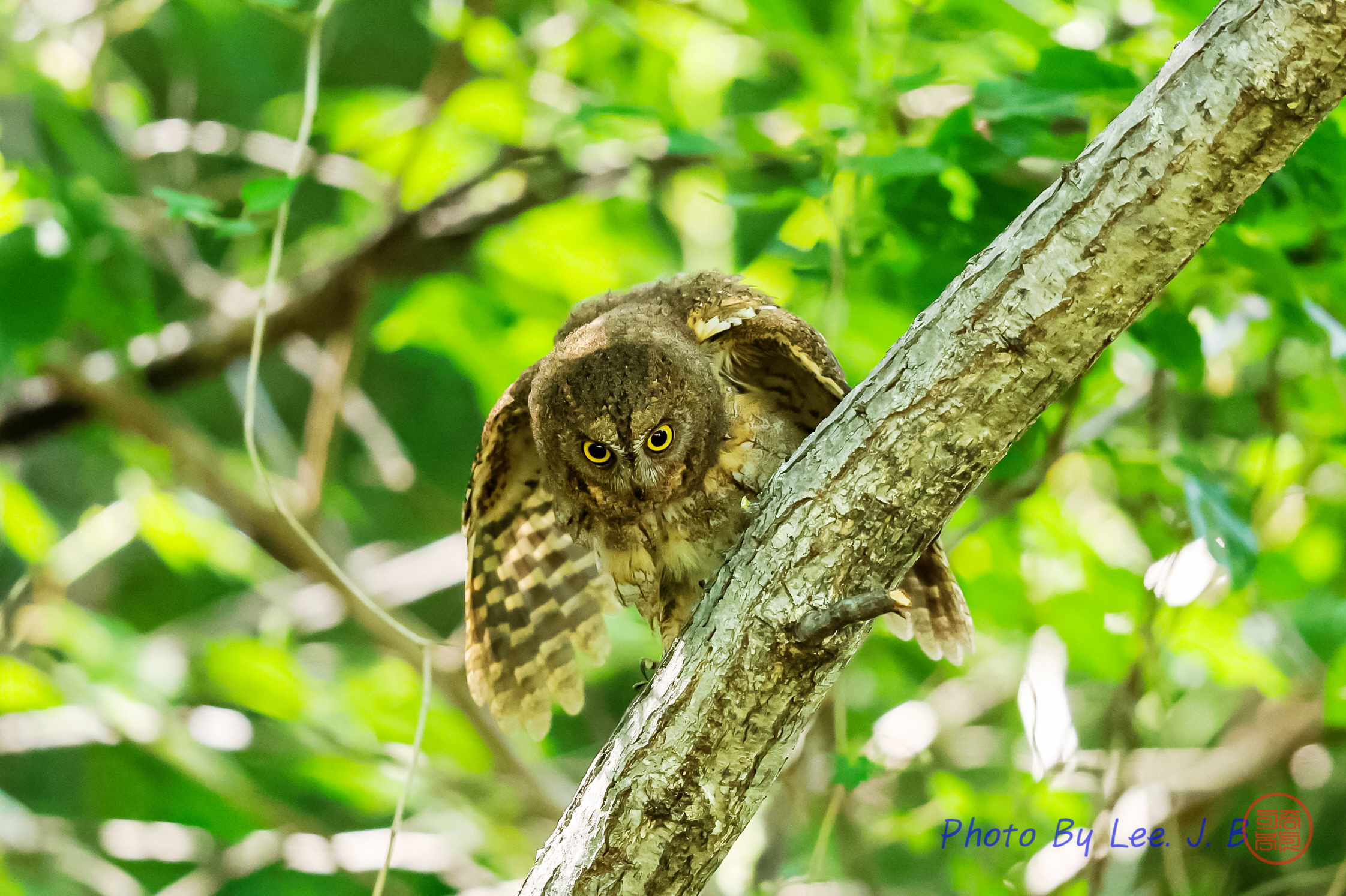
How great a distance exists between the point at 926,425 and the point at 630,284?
2540mm

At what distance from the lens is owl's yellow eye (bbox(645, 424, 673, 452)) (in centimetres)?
234

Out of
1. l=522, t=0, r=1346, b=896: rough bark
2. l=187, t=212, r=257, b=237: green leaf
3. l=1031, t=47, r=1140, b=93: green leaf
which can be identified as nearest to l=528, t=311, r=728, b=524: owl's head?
l=522, t=0, r=1346, b=896: rough bark

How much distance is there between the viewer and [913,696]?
14.0 ft

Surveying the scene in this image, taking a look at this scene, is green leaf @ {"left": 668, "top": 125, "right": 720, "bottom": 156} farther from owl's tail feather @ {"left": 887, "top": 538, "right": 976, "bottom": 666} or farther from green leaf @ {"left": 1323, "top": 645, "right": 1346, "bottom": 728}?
green leaf @ {"left": 1323, "top": 645, "right": 1346, "bottom": 728}

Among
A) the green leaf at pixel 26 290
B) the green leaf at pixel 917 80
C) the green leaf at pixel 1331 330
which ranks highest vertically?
the green leaf at pixel 26 290

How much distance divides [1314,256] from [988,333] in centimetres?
181

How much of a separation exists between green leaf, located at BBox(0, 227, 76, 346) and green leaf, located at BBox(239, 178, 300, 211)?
1.31m

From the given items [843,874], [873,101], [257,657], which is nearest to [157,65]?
[257,657]

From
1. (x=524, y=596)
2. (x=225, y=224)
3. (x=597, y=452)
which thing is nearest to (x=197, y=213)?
(x=225, y=224)

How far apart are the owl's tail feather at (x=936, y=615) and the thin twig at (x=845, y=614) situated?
2.56 ft

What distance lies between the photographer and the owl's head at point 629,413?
2303 mm

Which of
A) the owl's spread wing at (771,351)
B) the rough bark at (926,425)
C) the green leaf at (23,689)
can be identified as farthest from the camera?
the green leaf at (23,689)

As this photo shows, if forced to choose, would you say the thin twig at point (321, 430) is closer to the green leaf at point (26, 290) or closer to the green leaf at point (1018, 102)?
the green leaf at point (26, 290)

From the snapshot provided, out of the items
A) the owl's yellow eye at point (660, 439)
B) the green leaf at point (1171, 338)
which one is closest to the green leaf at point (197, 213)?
the owl's yellow eye at point (660, 439)
